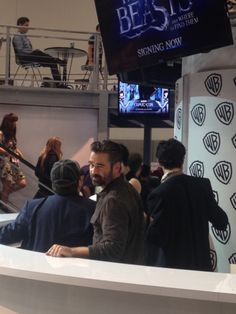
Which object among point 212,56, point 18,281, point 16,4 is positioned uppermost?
point 16,4

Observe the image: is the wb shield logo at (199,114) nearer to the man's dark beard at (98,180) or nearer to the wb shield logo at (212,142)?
the wb shield logo at (212,142)

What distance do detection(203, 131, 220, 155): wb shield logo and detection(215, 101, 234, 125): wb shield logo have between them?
122 millimetres

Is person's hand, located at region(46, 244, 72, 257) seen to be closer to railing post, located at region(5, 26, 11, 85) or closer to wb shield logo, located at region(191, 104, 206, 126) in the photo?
wb shield logo, located at region(191, 104, 206, 126)

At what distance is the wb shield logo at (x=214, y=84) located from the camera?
4211mm

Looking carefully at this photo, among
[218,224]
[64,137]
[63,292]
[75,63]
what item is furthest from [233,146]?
[75,63]

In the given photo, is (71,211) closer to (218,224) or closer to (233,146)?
(218,224)

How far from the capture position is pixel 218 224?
3.28 m

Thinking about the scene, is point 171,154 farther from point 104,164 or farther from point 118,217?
point 118,217

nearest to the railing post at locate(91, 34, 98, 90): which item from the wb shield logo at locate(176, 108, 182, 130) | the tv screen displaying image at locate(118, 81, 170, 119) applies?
the tv screen displaying image at locate(118, 81, 170, 119)

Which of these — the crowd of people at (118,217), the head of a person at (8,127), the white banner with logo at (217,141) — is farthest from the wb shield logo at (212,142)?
the head of a person at (8,127)

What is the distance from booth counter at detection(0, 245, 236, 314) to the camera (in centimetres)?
207

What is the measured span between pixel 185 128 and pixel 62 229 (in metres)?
2.19

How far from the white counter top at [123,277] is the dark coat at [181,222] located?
81 centimetres

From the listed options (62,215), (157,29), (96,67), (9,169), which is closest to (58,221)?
(62,215)
